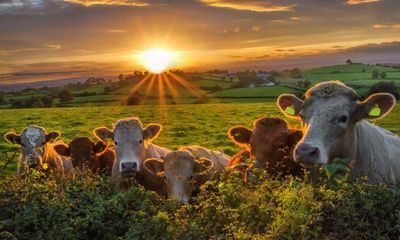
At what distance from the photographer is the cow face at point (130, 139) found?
33.5ft

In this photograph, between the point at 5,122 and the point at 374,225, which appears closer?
the point at 374,225

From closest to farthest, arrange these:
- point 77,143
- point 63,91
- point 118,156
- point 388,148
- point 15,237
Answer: point 15,237 < point 388,148 < point 118,156 < point 77,143 < point 63,91

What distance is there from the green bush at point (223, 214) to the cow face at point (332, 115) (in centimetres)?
→ 56

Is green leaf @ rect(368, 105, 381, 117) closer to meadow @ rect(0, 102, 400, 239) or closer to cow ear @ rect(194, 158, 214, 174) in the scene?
meadow @ rect(0, 102, 400, 239)

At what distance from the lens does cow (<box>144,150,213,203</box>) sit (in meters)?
9.27

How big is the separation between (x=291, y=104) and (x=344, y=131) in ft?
4.64

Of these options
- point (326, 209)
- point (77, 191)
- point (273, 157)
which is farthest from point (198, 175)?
point (326, 209)

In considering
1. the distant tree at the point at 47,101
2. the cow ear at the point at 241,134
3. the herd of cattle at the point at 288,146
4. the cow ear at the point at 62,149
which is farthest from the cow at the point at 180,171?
the distant tree at the point at 47,101

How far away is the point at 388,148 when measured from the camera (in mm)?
8953

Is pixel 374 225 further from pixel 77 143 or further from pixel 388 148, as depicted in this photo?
pixel 77 143

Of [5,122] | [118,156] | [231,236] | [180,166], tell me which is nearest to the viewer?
[231,236]

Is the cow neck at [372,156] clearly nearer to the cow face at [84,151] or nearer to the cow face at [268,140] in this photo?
the cow face at [268,140]

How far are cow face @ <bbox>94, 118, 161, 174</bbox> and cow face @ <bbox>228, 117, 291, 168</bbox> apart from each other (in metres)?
A: 2.37

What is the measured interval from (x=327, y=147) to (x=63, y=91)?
64565mm
